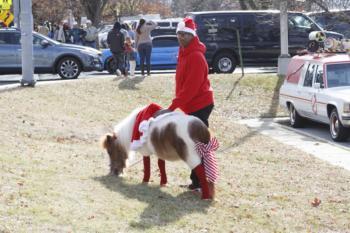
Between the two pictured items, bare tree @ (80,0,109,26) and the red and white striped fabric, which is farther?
bare tree @ (80,0,109,26)

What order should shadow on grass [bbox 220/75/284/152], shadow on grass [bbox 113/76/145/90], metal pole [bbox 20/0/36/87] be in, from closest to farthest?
shadow on grass [bbox 220/75/284/152]
metal pole [bbox 20/0/36/87]
shadow on grass [bbox 113/76/145/90]

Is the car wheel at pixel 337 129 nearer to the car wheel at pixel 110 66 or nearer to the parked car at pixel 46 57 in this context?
the parked car at pixel 46 57

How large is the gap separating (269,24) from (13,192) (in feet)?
61.2

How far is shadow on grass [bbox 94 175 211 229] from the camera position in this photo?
23.7 feet

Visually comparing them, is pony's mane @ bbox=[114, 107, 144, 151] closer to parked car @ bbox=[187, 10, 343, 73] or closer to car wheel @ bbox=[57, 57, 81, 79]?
car wheel @ bbox=[57, 57, 81, 79]

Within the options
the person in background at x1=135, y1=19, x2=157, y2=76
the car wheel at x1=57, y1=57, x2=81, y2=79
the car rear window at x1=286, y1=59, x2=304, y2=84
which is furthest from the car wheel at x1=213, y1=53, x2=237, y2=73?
the car rear window at x1=286, y1=59, x2=304, y2=84

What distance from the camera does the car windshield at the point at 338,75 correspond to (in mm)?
14617

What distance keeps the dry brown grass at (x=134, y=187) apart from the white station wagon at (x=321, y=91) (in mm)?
1267

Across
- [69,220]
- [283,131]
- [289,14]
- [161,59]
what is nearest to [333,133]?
[283,131]

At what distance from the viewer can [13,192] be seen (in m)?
7.40

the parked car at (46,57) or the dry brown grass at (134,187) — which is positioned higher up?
the parked car at (46,57)

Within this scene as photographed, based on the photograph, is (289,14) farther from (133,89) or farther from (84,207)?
(84,207)

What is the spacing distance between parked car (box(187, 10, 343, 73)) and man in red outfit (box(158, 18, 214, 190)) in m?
16.0

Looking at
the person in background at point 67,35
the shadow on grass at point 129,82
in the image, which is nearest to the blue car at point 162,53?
the shadow on grass at point 129,82
